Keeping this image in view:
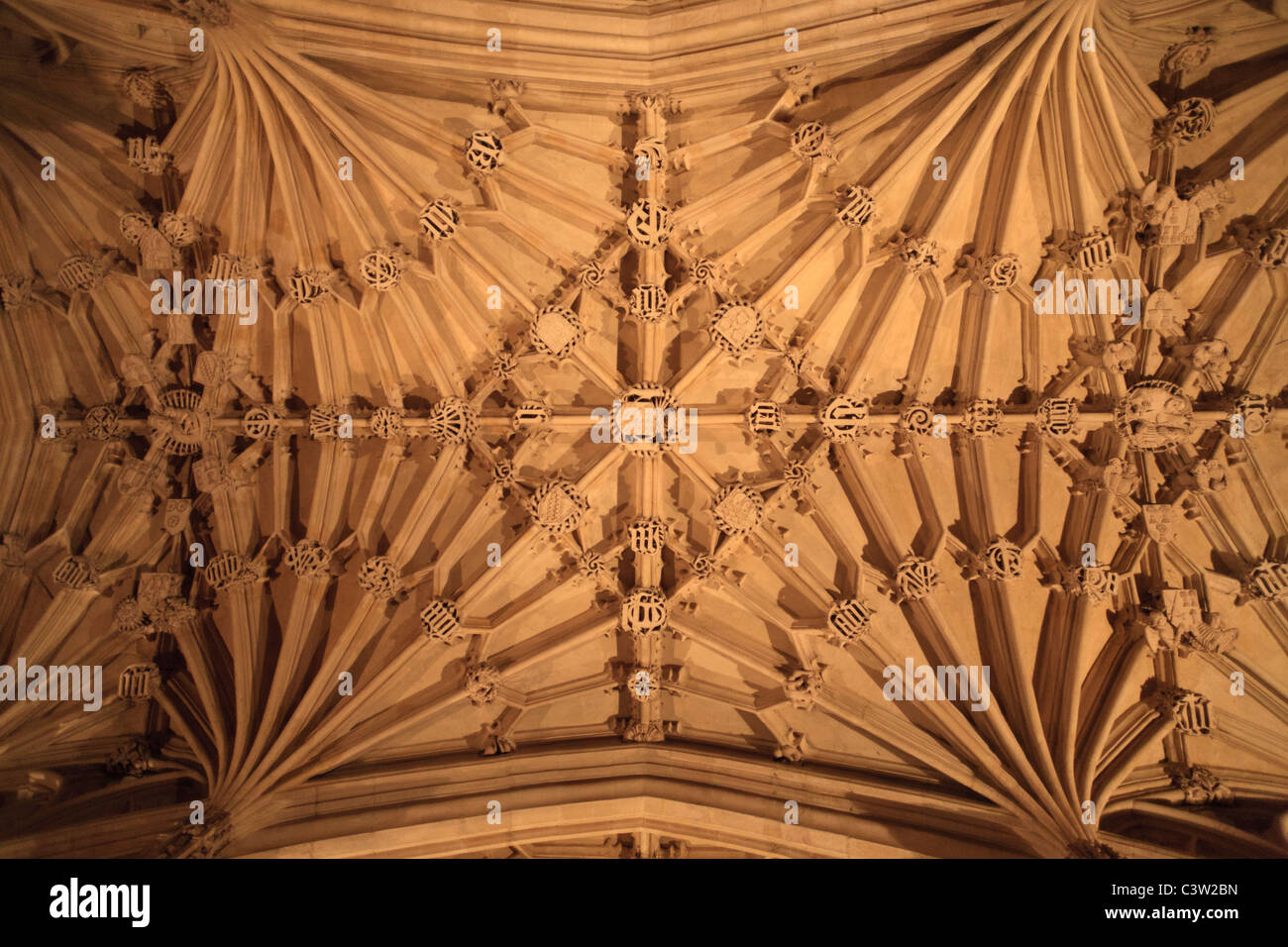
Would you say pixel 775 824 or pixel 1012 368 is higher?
pixel 1012 368

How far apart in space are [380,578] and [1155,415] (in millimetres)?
9173

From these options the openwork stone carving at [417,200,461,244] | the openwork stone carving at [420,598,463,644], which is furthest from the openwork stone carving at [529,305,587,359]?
the openwork stone carving at [420,598,463,644]

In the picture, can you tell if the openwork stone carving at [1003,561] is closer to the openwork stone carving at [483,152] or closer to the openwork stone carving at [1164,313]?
the openwork stone carving at [1164,313]

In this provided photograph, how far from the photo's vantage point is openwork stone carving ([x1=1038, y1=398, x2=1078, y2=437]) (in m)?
8.77

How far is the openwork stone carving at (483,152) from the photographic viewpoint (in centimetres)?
824

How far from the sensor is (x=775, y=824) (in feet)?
26.2

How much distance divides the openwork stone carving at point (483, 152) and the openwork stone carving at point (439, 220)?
550 mm
